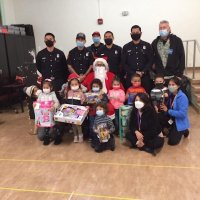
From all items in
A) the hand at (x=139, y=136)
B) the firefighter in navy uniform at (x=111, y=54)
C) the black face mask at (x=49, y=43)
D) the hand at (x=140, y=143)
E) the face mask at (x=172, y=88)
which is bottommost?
the hand at (x=140, y=143)

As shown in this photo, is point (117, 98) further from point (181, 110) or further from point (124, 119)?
point (181, 110)

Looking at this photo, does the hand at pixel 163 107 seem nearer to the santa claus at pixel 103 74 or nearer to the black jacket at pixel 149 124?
the black jacket at pixel 149 124

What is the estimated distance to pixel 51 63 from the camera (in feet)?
14.6

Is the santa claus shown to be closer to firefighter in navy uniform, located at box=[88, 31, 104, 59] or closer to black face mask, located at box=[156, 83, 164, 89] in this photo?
firefighter in navy uniform, located at box=[88, 31, 104, 59]

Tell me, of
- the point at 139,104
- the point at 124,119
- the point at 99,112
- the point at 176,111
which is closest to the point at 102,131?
the point at 99,112

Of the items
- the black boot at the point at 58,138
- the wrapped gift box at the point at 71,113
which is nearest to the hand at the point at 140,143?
the wrapped gift box at the point at 71,113

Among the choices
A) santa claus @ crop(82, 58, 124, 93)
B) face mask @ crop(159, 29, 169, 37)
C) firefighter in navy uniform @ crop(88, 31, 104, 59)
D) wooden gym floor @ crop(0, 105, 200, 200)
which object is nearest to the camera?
wooden gym floor @ crop(0, 105, 200, 200)

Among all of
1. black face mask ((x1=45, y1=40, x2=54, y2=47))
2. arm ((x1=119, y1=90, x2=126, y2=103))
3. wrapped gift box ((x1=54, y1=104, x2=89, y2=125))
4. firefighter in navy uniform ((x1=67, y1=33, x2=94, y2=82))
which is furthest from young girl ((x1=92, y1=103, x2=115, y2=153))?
black face mask ((x1=45, y1=40, x2=54, y2=47))

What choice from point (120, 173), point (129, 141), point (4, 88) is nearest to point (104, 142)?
point (129, 141)

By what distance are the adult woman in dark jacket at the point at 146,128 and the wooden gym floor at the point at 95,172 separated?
0.43 feet

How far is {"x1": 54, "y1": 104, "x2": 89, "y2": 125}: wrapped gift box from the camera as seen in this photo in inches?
149

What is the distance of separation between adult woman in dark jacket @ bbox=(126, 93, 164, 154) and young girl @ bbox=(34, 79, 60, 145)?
49.5 inches

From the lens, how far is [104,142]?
3.69 m

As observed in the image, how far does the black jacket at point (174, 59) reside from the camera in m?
4.21
